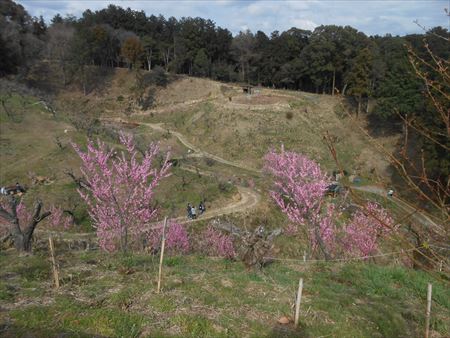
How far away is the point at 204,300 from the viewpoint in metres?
7.21

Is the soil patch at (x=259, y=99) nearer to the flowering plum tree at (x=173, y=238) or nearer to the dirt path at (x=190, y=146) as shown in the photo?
the dirt path at (x=190, y=146)

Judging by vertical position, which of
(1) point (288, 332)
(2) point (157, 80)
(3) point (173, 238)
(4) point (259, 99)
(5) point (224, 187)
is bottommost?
(5) point (224, 187)

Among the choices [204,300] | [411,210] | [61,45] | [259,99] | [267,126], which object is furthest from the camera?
[61,45]

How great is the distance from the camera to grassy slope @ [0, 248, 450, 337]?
20.8 ft

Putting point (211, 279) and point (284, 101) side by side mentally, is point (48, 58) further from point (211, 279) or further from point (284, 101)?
point (211, 279)

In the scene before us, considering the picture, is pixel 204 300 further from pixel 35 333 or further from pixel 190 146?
pixel 190 146

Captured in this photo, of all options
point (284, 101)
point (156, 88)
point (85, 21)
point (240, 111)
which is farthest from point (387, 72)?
point (85, 21)

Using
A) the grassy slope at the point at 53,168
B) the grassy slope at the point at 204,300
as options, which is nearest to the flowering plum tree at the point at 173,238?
the grassy slope at the point at 53,168

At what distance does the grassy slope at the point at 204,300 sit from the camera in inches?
250

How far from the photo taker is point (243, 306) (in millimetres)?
7160

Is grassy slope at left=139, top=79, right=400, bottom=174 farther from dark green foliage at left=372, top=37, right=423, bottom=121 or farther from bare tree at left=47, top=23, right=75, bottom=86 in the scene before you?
bare tree at left=47, top=23, right=75, bottom=86

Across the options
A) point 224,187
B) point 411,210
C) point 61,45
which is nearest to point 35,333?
point 411,210

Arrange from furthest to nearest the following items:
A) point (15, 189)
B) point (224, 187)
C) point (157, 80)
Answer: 1. point (157, 80)
2. point (224, 187)
3. point (15, 189)

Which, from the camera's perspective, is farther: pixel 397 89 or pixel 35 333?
pixel 397 89
